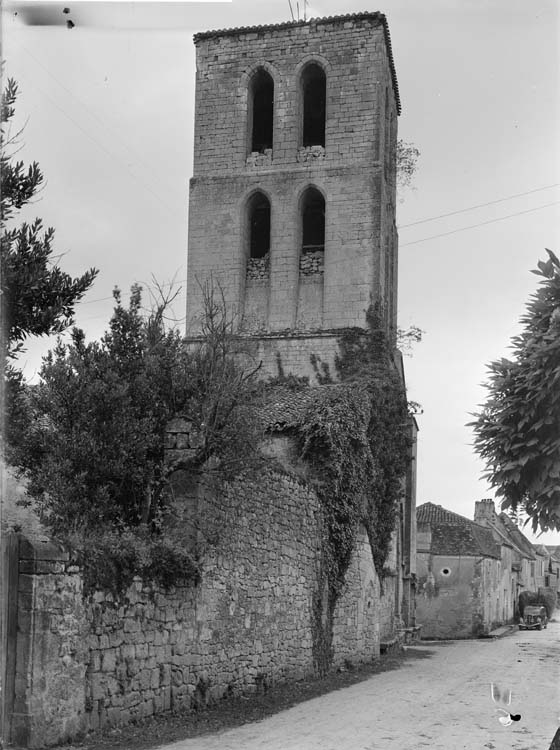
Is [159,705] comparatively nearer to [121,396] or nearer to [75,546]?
[75,546]

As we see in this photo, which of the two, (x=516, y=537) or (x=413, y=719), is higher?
(x=516, y=537)

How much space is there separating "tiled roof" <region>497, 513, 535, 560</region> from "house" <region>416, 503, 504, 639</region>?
1570 centimetres

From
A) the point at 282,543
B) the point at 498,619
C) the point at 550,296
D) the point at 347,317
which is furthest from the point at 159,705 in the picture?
the point at 498,619

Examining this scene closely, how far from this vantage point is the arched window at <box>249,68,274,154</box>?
102ft

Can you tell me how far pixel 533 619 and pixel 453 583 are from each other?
8.67 meters

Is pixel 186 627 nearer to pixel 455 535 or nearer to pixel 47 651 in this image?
pixel 47 651

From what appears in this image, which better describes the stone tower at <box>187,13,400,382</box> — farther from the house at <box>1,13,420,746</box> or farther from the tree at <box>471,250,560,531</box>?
the tree at <box>471,250,560,531</box>

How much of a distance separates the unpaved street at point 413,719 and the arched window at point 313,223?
558 inches

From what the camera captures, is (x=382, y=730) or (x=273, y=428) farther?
(x=273, y=428)

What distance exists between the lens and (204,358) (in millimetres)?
13109

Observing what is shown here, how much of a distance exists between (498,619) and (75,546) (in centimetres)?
4297

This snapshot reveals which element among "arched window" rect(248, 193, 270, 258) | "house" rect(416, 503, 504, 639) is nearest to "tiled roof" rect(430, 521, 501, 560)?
"house" rect(416, 503, 504, 639)

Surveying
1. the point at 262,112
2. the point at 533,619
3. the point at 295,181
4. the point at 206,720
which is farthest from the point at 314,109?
the point at 533,619

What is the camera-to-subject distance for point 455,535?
45.8 metres
